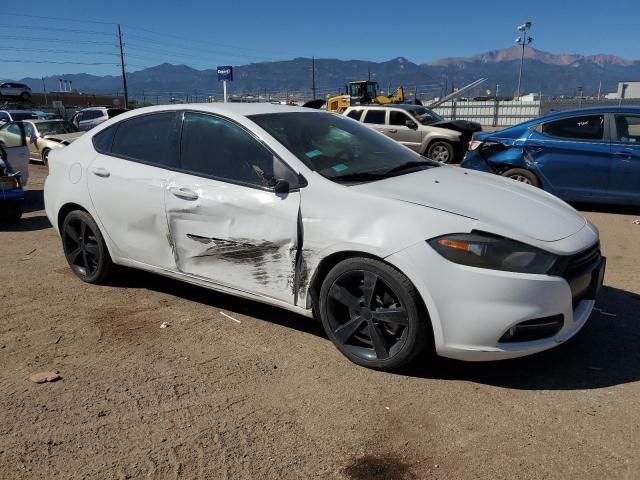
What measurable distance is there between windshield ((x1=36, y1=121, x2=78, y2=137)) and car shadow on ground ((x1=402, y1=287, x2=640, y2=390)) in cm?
1423

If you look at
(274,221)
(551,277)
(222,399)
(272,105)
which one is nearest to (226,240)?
(274,221)

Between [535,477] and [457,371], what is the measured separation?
96 cm

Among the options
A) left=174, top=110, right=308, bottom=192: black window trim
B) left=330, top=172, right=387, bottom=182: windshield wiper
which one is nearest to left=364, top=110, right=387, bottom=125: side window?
left=174, top=110, right=308, bottom=192: black window trim

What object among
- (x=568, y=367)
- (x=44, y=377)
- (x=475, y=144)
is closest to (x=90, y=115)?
(x=475, y=144)

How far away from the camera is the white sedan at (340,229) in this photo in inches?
113

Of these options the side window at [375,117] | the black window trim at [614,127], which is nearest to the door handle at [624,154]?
the black window trim at [614,127]

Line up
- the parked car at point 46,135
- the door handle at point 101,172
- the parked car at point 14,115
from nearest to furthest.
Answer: the door handle at point 101,172, the parked car at point 46,135, the parked car at point 14,115

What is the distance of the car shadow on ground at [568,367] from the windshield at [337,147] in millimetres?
1311

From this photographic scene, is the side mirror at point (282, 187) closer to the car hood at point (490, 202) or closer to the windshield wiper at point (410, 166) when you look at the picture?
the car hood at point (490, 202)

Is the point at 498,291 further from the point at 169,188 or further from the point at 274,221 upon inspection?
the point at 169,188

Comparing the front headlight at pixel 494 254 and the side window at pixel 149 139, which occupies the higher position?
the side window at pixel 149 139

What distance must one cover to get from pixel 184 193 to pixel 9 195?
509cm

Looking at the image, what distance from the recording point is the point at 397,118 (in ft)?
49.9

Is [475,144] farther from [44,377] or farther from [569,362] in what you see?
[44,377]
